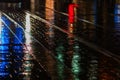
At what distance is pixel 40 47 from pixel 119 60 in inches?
145

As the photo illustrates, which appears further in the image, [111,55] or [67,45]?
[67,45]

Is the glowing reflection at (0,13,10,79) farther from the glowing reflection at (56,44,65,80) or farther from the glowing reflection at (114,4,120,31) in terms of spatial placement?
the glowing reflection at (114,4,120,31)

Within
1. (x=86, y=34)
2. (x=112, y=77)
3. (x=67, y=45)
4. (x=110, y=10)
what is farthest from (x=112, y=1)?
(x=112, y=77)

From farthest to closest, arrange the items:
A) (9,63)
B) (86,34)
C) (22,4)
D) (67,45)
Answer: (22,4), (86,34), (67,45), (9,63)

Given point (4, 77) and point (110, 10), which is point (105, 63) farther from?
point (110, 10)

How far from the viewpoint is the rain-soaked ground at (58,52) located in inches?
446

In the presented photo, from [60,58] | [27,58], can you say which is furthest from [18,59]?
[60,58]

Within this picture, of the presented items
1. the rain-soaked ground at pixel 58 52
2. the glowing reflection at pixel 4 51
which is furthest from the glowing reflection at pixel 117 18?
the glowing reflection at pixel 4 51

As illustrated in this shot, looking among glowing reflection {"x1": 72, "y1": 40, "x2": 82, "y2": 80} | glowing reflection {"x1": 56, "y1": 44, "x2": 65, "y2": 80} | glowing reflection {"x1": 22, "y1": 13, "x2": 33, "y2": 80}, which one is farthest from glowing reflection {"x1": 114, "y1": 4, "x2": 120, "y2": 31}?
glowing reflection {"x1": 72, "y1": 40, "x2": 82, "y2": 80}

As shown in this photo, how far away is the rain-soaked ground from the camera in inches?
446

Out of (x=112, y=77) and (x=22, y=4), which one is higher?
(x=112, y=77)

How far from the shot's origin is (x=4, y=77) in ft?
35.2

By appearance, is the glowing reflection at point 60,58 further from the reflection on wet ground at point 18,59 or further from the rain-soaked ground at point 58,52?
the reflection on wet ground at point 18,59

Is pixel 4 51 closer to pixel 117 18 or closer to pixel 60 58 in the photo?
pixel 60 58
